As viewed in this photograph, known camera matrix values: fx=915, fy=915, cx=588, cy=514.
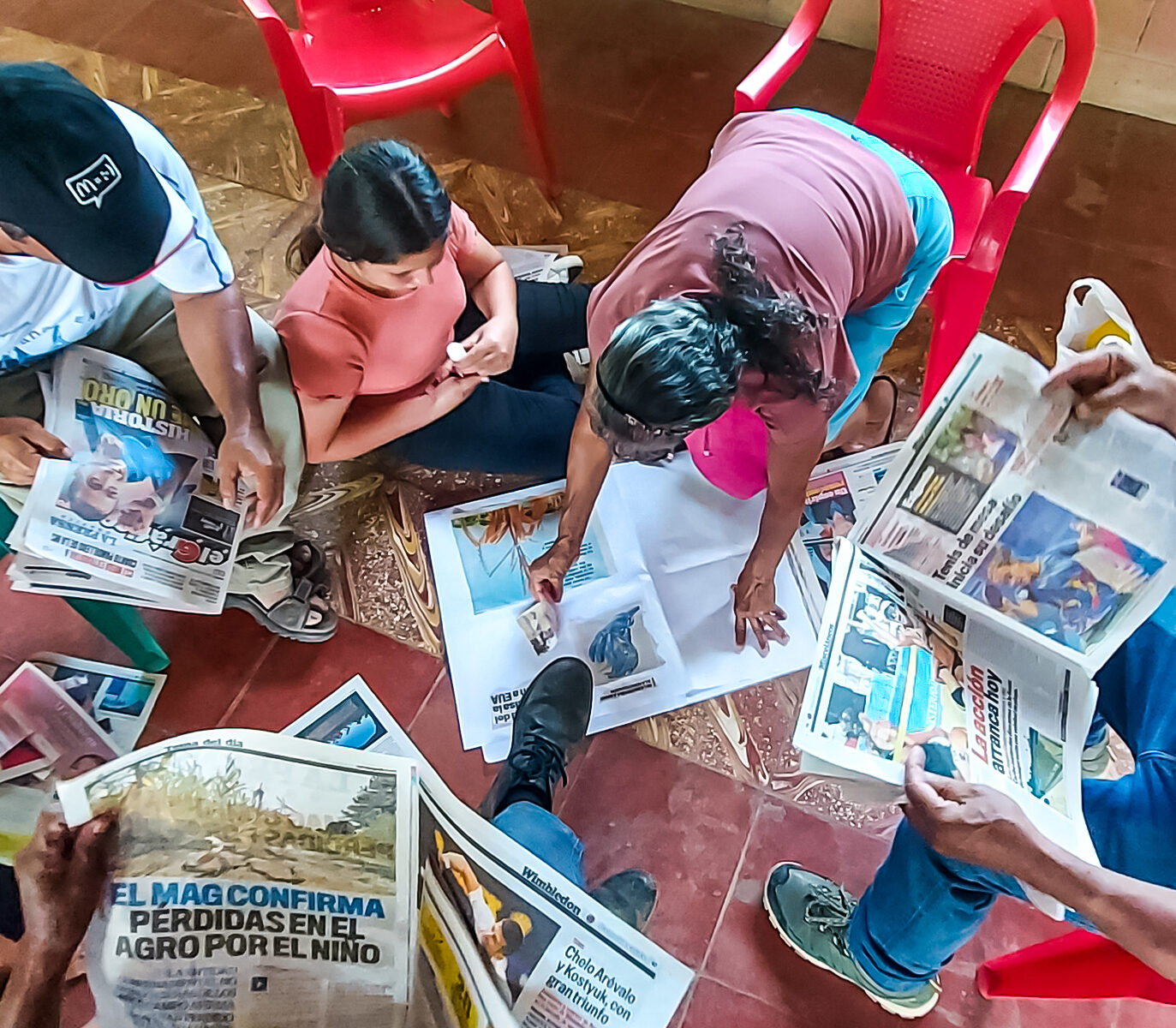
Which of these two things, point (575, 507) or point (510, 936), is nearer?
point (510, 936)

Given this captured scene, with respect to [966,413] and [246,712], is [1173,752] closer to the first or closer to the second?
[966,413]

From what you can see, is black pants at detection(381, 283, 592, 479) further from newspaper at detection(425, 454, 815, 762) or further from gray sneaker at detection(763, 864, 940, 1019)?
gray sneaker at detection(763, 864, 940, 1019)

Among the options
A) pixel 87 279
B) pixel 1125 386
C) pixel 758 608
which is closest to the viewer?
pixel 1125 386

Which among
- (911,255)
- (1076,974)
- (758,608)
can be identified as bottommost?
(758,608)

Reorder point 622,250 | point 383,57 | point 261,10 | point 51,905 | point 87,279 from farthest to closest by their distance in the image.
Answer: point 622,250, point 383,57, point 261,10, point 87,279, point 51,905

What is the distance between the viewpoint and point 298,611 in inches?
48.9

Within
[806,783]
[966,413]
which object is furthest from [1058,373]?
[806,783]

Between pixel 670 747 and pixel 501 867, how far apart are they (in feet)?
1.40

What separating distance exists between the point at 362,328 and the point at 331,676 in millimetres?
504

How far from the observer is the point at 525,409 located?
1.26m

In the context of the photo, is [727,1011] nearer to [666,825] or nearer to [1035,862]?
[666,825]

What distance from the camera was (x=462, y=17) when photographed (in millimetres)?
1469

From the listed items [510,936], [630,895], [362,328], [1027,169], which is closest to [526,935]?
[510,936]

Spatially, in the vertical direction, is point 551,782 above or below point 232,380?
below
